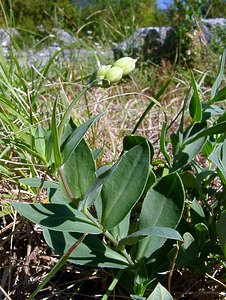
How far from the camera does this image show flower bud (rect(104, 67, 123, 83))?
0.63 metres

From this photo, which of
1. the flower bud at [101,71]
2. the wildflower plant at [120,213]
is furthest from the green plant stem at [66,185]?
the flower bud at [101,71]

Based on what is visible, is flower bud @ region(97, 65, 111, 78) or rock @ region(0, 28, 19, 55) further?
rock @ region(0, 28, 19, 55)

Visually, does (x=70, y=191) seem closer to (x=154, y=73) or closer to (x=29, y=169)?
(x=29, y=169)

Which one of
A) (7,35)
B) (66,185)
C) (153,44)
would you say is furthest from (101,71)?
(153,44)

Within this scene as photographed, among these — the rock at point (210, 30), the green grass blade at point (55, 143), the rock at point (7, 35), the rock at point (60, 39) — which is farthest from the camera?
the rock at point (210, 30)

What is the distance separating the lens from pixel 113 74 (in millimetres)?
631

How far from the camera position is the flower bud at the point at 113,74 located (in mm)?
629

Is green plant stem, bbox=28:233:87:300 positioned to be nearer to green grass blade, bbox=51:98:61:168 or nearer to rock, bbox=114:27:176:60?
green grass blade, bbox=51:98:61:168

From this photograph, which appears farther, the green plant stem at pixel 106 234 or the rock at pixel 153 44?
the rock at pixel 153 44

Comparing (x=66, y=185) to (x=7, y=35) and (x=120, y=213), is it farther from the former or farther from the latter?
(x=7, y=35)

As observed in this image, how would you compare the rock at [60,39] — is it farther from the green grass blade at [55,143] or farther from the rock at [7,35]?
the green grass blade at [55,143]

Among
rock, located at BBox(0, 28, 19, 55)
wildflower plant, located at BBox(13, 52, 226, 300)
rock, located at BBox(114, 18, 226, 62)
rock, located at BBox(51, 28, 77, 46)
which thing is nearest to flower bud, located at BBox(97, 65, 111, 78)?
wildflower plant, located at BBox(13, 52, 226, 300)

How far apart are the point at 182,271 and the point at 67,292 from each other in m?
0.18

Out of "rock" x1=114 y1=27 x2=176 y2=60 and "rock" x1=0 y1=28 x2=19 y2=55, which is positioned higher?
"rock" x1=0 y1=28 x2=19 y2=55
